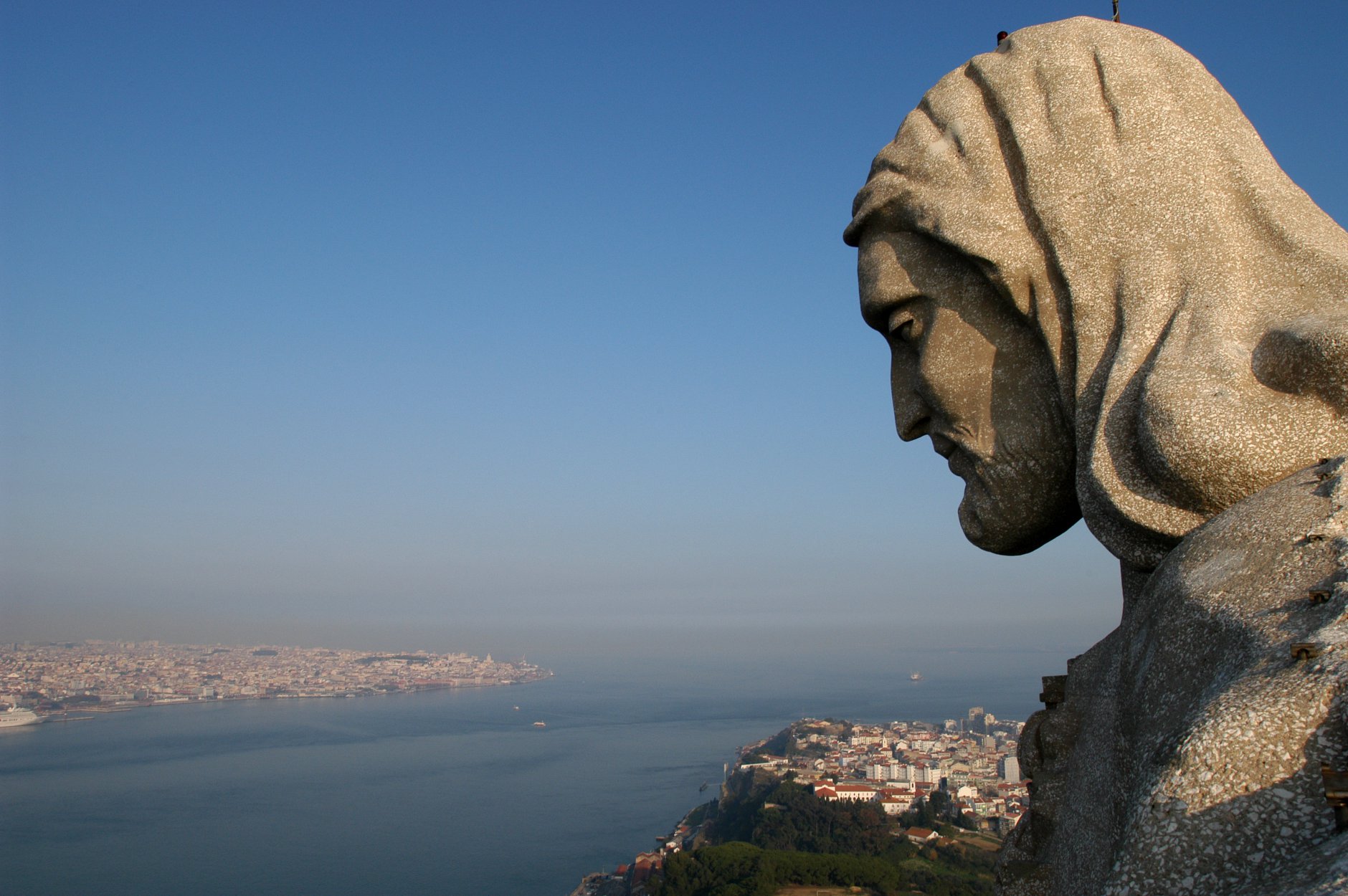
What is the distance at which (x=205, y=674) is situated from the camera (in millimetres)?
80500

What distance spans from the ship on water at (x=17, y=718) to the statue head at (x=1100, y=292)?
62.9 metres

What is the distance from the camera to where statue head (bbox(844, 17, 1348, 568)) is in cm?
156

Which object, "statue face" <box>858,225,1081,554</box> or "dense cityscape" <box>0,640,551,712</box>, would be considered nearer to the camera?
"statue face" <box>858,225,1081,554</box>

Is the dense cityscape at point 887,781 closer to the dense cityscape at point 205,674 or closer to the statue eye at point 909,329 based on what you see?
the statue eye at point 909,329

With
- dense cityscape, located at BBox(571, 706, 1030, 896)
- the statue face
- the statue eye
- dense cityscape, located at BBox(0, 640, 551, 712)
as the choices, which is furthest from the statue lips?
dense cityscape, located at BBox(0, 640, 551, 712)

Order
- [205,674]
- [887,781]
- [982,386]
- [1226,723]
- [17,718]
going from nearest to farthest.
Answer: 1. [1226,723]
2. [982,386]
3. [887,781]
4. [17,718]
5. [205,674]

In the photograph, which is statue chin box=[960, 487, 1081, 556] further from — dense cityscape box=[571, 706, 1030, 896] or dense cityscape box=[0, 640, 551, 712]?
dense cityscape box=[0, 640, 551, 712]

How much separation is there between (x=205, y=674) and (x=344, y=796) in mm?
52083

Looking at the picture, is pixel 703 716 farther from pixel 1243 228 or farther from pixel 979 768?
pixel 1243 228

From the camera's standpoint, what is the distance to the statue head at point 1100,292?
1.56m

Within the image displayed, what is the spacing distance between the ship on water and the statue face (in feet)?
206

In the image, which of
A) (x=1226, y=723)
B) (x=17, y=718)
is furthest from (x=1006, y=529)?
(x=17, y=718)

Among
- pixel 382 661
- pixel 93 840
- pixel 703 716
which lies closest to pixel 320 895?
pixel 93 840

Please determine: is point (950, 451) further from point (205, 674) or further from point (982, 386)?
point (205, 674)
